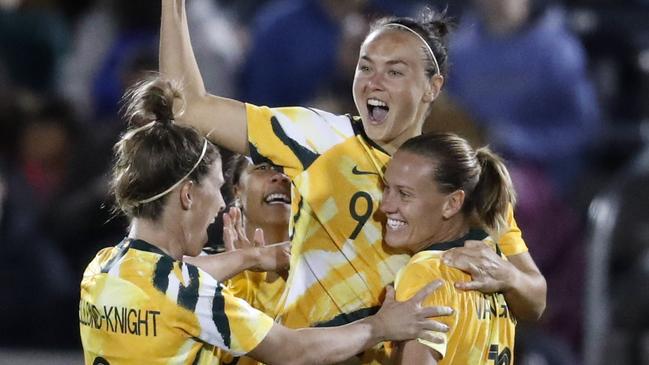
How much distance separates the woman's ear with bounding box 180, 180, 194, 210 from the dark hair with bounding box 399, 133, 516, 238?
0.68 m

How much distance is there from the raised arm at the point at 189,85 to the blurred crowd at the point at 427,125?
2589 millimetres

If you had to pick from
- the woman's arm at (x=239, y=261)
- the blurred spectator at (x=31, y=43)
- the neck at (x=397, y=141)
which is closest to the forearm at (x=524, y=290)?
the neck at (x=397, y=141)

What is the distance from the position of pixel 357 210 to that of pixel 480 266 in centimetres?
44

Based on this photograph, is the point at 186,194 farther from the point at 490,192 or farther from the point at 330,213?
the point at 490,192

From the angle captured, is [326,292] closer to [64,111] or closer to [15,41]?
[64,111]

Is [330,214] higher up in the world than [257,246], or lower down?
higher up

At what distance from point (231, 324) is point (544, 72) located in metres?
4.33

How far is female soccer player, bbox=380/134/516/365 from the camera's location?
13.7 feet

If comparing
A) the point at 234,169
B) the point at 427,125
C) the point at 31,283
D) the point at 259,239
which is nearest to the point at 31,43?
the point at 31,283

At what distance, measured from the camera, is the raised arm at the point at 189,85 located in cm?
434

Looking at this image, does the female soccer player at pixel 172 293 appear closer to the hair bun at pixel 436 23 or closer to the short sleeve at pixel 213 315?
the short sleeve at pixel 213 315

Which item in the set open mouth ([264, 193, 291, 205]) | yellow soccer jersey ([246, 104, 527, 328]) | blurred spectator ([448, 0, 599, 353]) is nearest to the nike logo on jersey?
yellow soccer jersey ([246, 104, 527, 328])

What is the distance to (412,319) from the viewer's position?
13.3 ft

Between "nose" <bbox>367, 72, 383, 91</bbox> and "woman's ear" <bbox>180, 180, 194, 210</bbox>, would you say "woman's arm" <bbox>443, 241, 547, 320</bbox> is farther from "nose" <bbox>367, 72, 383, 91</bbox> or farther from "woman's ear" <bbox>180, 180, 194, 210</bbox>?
"woman's ear" <bbox>180, 180, 194, 210</bbox>
